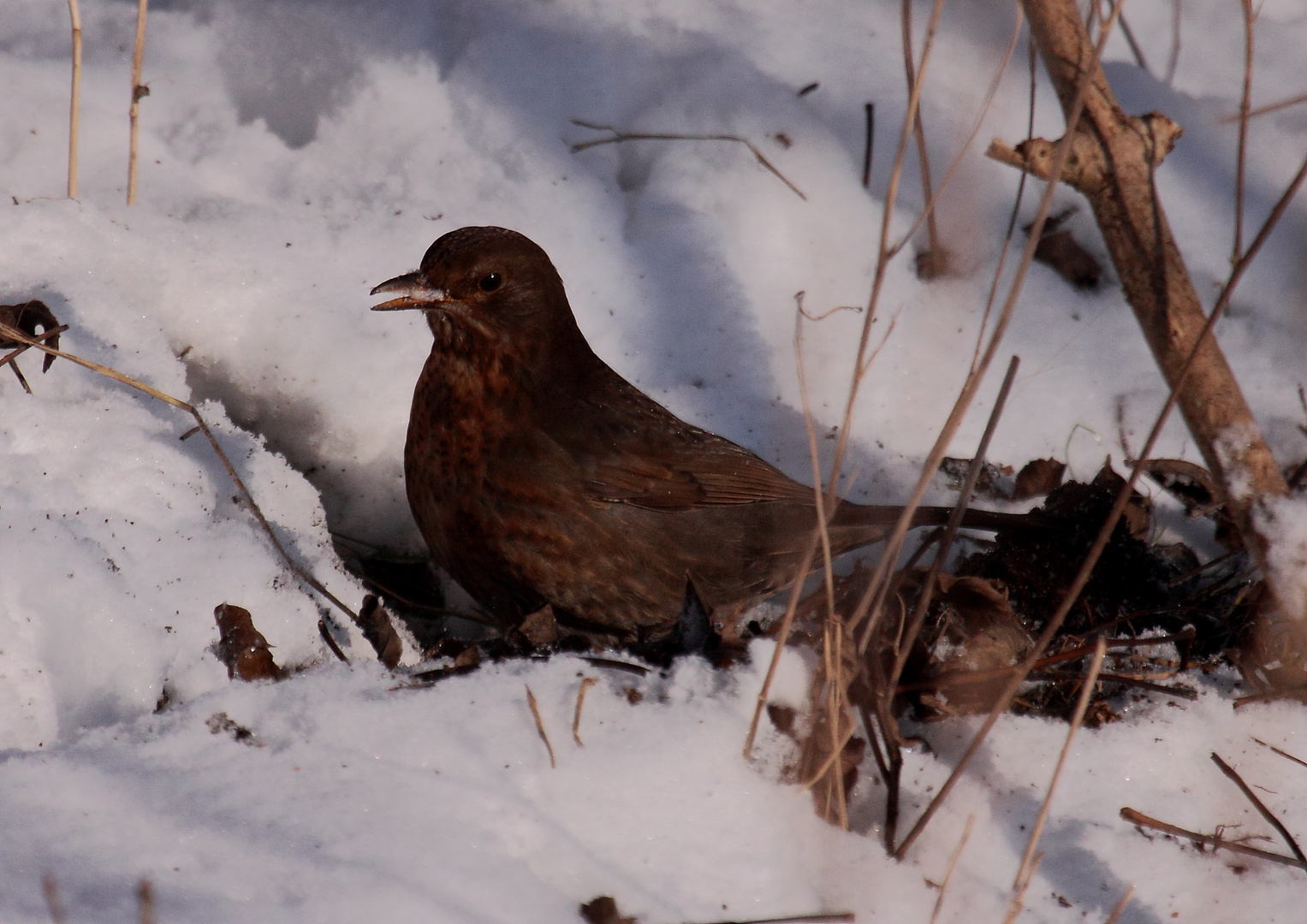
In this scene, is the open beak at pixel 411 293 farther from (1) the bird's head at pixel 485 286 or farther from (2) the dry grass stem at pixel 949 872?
(2) the dry grass stem at pixel 949 872

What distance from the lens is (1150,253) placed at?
3.24m

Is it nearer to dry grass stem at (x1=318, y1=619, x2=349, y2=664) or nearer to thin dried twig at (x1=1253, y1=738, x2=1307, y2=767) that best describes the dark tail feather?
thin dried twig at (x1=1253, y1=738, x2=1307, y2=767)

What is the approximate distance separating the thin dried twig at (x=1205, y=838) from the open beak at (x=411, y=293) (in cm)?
217

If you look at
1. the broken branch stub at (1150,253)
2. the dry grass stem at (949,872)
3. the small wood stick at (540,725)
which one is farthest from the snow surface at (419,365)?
the broken branch stub at (1150,253)

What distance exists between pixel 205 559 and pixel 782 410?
1932mm

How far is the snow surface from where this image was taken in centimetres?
200

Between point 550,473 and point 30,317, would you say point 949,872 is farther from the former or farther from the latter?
point 30,317

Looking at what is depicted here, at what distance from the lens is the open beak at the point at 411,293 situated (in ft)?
10.4

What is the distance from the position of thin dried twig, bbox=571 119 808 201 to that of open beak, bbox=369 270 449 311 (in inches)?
49.6

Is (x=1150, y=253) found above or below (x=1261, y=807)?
above

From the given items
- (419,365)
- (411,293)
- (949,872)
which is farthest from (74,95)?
(949,872)

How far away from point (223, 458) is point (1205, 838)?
8.05 ft

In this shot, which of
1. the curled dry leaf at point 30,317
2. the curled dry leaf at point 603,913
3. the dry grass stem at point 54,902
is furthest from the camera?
the curled dry leaf at point 30,317

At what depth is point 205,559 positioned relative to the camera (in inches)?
107
